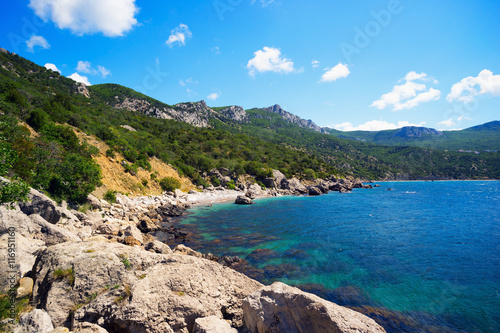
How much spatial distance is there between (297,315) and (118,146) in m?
45.4

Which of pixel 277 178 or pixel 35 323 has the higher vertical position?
pixel 35 323

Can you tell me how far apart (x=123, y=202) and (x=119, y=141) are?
20165mm

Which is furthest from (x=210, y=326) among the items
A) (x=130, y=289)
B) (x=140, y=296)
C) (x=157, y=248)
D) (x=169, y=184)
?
(x=169, y=184)

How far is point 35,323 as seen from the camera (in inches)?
194

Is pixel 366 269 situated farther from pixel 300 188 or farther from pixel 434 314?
pixel 300 188

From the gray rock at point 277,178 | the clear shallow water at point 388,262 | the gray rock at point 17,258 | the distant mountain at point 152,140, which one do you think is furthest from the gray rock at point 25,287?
the gray rock at point 277,178

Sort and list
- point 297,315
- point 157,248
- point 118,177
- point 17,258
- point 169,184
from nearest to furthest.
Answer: point 297,315 < point 17,258 < point 157,248 < point 118,177 < point 169,184

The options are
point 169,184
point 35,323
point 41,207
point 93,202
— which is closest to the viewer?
point 35,323

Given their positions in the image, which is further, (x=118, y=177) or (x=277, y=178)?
(x=277, y=178)

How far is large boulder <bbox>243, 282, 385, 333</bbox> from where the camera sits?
4598 millimetres

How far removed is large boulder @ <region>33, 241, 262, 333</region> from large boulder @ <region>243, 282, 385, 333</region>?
1.08 metres

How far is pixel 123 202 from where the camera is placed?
26.8 meters

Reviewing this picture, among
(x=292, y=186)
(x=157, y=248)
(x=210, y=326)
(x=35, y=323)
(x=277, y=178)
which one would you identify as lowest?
(x=292, y=186)

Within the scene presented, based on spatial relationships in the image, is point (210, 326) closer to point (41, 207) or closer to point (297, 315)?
point (297, 315)
